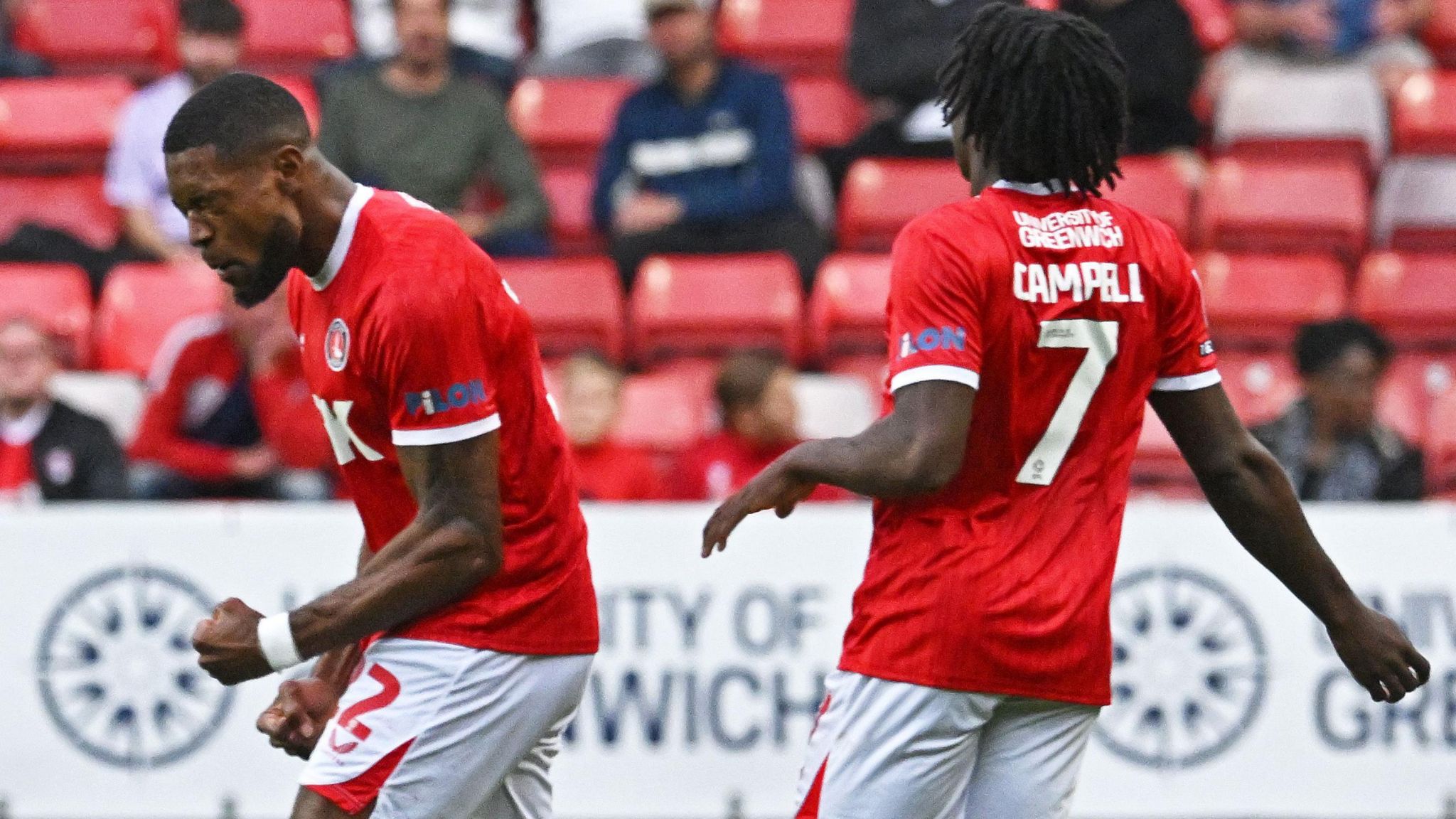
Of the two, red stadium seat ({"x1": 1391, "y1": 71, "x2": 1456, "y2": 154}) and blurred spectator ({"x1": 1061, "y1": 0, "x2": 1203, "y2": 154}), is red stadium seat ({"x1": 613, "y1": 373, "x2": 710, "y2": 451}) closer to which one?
blurred spectator ({"x1": 1061, "y1": 0, "x2": 1203, "y2": 154})

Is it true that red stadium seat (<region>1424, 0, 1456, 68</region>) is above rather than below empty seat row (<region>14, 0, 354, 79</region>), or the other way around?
below

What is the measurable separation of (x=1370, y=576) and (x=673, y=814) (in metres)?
2.30

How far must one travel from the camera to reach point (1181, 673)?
250 inches

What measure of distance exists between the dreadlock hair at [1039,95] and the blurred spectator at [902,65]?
17.4 ft

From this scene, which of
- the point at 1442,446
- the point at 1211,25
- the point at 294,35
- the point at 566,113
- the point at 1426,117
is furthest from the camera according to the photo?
the point at 1211,25

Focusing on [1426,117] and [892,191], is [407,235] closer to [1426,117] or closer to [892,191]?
[892,191]

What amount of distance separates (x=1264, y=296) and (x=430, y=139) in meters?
3.50

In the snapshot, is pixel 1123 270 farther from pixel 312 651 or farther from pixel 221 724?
pixel 221 724

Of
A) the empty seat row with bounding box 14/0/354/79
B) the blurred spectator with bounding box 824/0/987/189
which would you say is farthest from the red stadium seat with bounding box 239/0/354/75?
the blurred spectator with bounding box 824/0/987/189

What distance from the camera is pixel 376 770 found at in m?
3.64

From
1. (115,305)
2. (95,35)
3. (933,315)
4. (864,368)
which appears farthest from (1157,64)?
(933,315)

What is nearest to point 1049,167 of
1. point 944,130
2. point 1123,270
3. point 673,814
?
point 1123,270

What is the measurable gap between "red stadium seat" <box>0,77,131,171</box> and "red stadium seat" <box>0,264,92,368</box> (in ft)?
3.76

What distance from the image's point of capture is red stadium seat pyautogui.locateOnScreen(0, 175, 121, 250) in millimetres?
9211
